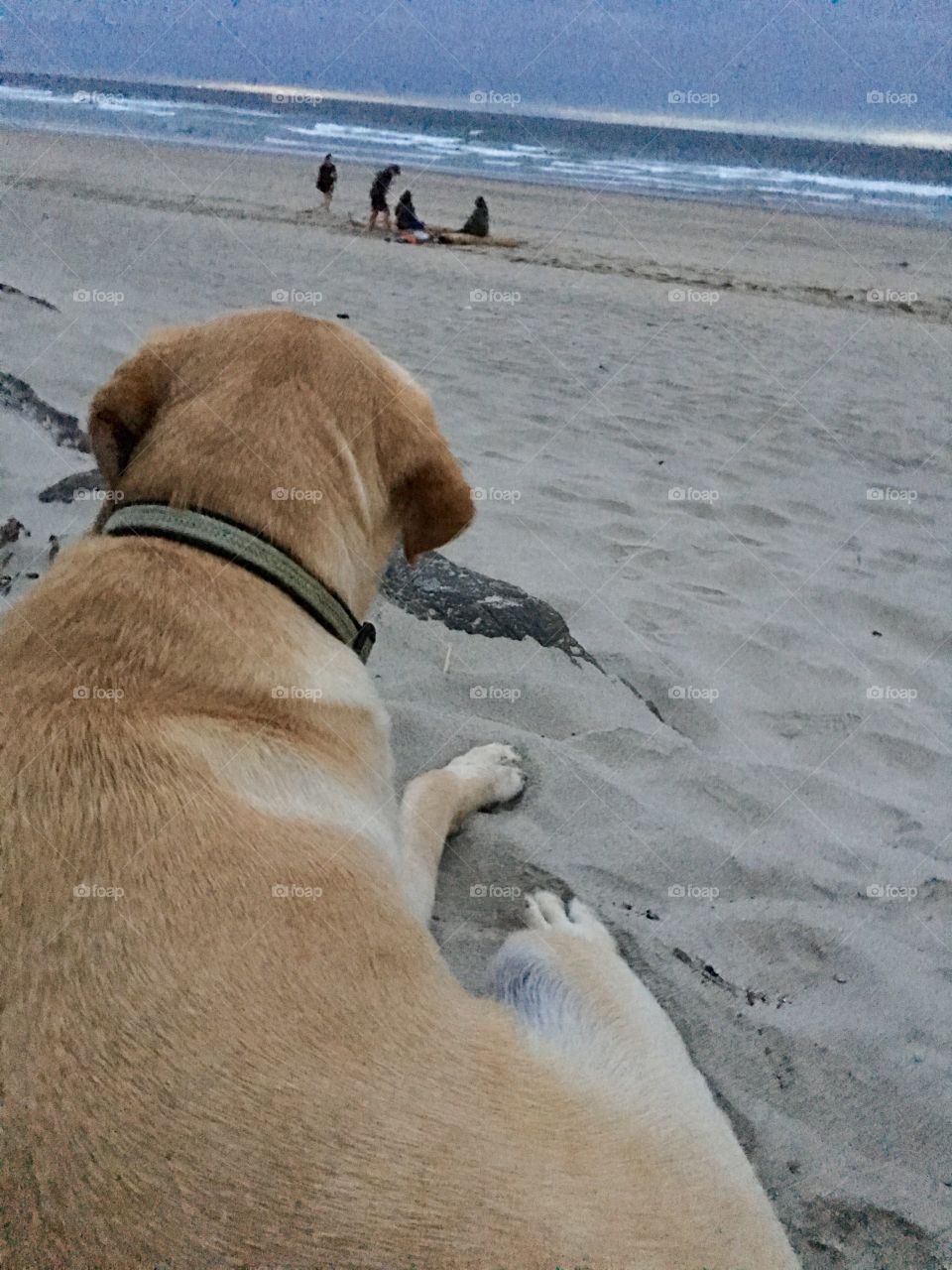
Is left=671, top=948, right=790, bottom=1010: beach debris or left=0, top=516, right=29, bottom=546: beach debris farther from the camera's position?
left=0, top=516, right=29, bottom=546: beach debris

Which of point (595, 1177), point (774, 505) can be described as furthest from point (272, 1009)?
point (774, 505)

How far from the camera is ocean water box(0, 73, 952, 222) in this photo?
27922mm

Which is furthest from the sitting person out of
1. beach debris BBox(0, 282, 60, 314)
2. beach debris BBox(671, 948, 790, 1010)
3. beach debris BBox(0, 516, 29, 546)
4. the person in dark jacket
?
beach debris BBox(671, 948, 790, 1010)

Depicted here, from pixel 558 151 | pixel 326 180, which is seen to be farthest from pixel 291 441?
pixel 558 151

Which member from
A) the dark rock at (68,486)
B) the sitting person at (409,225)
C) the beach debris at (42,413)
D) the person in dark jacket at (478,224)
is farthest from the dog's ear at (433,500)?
the person in dark jacket at (478,224)

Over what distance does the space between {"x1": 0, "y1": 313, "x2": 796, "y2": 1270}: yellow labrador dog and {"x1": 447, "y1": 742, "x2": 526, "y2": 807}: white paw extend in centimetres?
66

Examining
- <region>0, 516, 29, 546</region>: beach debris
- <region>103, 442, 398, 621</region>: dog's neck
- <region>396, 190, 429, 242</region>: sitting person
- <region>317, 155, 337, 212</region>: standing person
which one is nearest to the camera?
<region>103, 442, 398, 621</region>: dog's neck

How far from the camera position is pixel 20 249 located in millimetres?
8953

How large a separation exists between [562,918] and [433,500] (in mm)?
1191

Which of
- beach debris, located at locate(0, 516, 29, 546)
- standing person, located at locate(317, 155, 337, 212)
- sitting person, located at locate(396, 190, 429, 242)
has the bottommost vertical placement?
beach debris, located at locate(0, 516, 29, 546)

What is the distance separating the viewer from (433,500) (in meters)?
2.25

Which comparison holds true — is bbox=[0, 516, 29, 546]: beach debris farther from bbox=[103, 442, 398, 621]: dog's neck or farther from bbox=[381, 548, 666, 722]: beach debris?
bbox=[103, 442, 398, 621]: dog's neck

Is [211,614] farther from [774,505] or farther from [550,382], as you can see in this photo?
[550,382]

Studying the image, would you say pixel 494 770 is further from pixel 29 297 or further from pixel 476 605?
pixel 29 297
